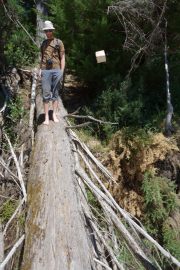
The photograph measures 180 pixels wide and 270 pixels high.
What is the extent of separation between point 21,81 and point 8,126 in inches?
81.7

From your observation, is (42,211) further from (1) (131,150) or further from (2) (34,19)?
(2) (34,19)

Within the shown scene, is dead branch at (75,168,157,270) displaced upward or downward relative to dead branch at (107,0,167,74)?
downward

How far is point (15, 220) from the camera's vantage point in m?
5.60

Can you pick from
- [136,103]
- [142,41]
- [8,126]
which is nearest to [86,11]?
[142,41]

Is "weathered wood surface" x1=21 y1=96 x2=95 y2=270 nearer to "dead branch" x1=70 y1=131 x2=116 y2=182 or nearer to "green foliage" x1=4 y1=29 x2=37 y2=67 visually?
"dead branch" x1=70 y1=131 x2=116 y2=182

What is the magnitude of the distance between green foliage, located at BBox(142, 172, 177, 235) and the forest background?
183mm

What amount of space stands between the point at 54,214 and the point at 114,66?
17.3 ft

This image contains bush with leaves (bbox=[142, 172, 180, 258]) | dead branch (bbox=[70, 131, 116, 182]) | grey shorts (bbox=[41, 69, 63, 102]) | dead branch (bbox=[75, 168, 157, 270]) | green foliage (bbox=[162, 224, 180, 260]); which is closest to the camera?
dead branch (bbox=[75, 168, 157, 270])

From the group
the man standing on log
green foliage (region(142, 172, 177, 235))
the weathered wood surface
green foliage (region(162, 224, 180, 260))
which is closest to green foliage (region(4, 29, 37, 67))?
the man standing on log

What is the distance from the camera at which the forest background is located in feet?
28.3

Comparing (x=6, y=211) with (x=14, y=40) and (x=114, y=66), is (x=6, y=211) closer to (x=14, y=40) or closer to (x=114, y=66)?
(x=114, y=66)

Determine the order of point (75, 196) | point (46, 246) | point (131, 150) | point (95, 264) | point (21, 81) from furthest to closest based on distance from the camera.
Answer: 1. point (21, 81)
2. point (131, 150)
3. point (75, 196)
4. point (95, 264)
5. point (46, 246)

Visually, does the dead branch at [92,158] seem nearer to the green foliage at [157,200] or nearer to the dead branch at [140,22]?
the green foliage at [157,200]

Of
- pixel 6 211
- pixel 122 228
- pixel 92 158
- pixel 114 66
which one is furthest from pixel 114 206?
pixel 114 66
